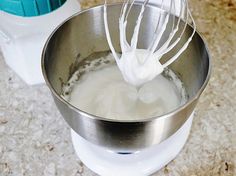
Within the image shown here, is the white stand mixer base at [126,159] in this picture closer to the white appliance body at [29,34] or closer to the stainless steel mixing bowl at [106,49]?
the stainless steel mixing bowl at [106,49]

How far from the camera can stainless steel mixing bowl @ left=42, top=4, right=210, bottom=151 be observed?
1.77ft

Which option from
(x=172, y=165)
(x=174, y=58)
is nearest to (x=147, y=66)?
(x=174, y=58)

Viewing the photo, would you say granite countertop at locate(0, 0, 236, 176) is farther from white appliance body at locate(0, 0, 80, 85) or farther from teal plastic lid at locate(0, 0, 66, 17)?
teal plastic lid at locate(0, 0, 66, 17)

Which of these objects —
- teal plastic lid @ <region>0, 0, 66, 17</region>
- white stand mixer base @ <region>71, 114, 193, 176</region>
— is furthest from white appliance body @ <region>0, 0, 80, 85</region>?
white stand mixer base @ <region>71, 114, 193, 176</region>

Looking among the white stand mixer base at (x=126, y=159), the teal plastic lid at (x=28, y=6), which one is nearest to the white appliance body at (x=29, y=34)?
the teal plastic lid at (x=28, y=6)

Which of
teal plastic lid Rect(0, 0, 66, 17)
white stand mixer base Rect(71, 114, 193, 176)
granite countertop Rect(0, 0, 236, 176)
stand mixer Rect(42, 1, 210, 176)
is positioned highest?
teal plastic lid Rect(0, 0, 66, 17)

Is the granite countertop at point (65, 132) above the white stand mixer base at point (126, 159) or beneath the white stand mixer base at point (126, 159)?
beneath

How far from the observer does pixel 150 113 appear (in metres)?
0.66

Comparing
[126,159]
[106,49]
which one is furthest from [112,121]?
[106,49]

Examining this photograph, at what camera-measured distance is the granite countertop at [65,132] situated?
0.69 meters

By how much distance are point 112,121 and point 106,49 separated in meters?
0.27

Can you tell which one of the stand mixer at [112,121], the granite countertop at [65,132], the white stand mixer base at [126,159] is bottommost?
the granite countertop at [65,132]

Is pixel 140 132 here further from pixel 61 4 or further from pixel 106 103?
pixel 61 4

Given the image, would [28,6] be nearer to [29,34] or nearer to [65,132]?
[29,34]
